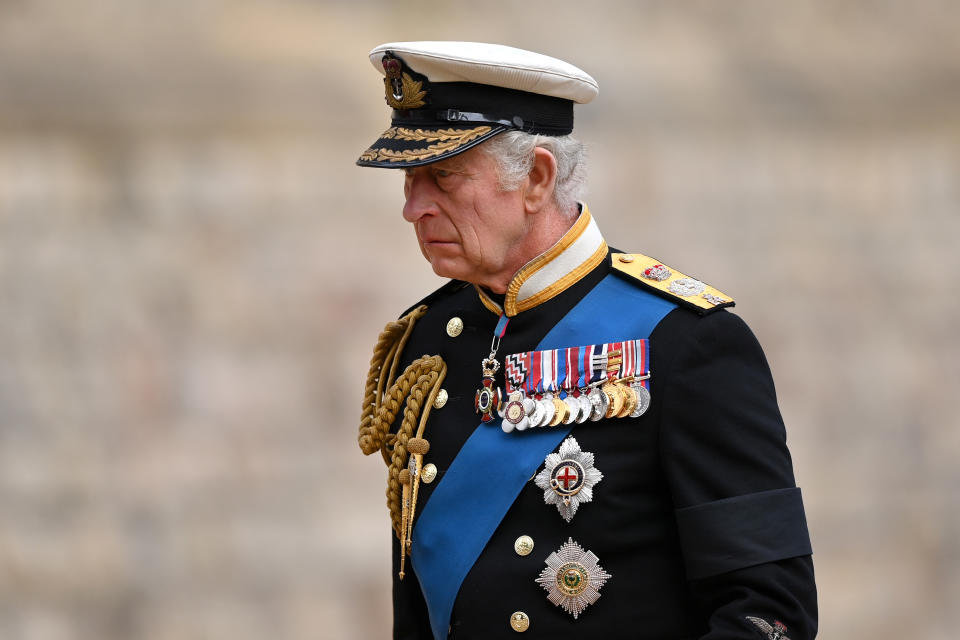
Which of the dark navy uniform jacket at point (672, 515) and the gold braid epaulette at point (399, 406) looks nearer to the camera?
the dark navy uniform jacket at point (672, 515)

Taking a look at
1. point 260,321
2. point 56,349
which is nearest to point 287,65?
point 260,321

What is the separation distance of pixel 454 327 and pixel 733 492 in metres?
0.64

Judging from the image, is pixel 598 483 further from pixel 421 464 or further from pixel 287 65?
pixel 287 65

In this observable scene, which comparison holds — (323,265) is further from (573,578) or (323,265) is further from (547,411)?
(573,578)

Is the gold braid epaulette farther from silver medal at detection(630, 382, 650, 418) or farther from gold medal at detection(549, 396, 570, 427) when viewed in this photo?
silver medal at detection(630, 382, 650, 418)

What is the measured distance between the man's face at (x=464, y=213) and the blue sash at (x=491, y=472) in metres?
0.18

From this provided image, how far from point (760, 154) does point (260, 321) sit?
6.16 feet

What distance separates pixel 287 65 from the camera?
14.4 feet

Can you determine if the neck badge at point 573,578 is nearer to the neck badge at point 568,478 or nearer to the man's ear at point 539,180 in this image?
the neck badge at point 568,478

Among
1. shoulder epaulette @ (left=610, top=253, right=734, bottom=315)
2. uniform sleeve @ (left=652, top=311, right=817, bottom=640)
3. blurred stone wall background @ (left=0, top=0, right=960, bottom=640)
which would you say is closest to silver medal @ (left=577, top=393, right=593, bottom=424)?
uniform sleeve @ (left=652, top=311, right=817, bottom=640)

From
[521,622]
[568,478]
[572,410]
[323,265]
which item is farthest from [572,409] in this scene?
[323,265]

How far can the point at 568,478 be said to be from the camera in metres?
2.00

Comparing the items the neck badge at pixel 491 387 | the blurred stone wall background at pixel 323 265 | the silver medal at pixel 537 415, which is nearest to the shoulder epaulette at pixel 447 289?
the neck badge at pixel 491 387

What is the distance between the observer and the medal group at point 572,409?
78.2 inches
